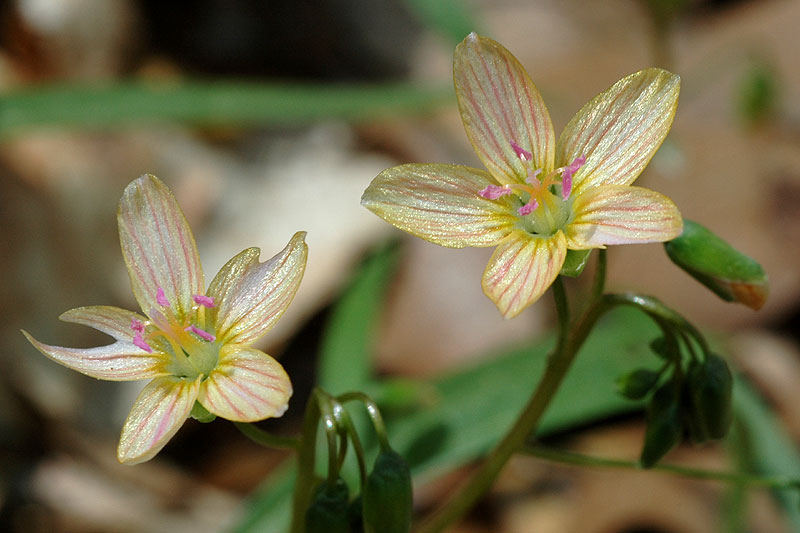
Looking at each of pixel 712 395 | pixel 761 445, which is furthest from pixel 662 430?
pixel 761 445

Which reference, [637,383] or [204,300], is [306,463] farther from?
[637,383]

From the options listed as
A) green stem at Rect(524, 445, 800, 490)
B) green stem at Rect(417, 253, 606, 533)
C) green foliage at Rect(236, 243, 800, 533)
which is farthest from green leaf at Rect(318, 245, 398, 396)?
green stem at Rect(524, 445, 800, 490)

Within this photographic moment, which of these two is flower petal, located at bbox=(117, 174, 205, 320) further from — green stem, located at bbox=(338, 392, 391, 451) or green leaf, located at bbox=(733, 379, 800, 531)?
green leaf, located at bbox=(733, 379, 800, 531)

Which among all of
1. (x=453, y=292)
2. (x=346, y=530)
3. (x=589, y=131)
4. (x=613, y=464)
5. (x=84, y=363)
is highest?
(x=589, y=131)

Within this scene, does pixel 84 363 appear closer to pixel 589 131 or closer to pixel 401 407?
pixel 589 131

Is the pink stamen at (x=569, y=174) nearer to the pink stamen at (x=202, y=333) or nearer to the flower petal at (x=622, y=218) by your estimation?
the flower petal at (x=622, y=218)

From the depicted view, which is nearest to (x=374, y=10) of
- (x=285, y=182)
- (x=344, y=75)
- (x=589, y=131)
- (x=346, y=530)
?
(x=344, y=75)
